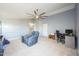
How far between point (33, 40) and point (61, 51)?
0.65 metres

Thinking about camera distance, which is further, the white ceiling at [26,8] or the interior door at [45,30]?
the interior door at [45,30]

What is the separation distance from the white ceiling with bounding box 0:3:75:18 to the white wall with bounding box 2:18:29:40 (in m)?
0.13

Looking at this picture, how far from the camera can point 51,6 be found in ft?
7.43

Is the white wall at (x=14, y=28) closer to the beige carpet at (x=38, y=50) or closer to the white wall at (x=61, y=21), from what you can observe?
the beige carpet at (x=38, y=50)

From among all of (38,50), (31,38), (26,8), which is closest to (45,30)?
(31,38)

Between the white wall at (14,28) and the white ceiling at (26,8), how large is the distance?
0.44 feet

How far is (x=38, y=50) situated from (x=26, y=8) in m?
0.94

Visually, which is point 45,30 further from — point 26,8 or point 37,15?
point 26,8

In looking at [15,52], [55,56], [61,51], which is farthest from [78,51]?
[15,52]

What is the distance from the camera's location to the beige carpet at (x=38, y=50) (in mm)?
2258

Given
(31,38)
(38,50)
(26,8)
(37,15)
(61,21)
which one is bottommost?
(38,50)

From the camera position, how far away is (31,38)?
234cm

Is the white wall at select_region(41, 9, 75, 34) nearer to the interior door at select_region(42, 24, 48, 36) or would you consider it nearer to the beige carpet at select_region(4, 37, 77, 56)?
the interior door at select_region(42, 24, 48, 36)

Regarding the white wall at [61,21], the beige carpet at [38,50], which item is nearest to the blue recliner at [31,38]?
the beige carpet at [38,50]
